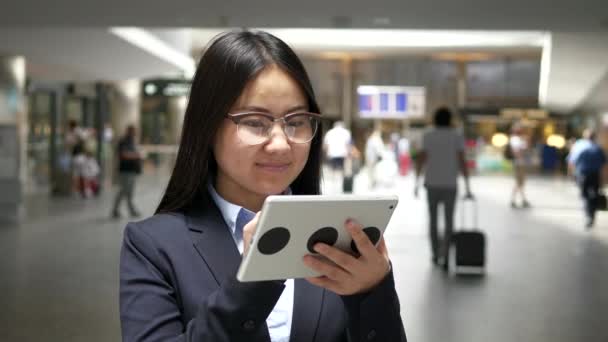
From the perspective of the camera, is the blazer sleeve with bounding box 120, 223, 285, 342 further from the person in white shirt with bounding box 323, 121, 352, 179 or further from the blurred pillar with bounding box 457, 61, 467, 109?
the blurred pillar with bounding box 457, 61, 467, 109

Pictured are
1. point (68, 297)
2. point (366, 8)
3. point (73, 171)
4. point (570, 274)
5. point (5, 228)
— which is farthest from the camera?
point (73, 171)

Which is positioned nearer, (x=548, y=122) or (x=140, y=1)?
(x=140, y=1)

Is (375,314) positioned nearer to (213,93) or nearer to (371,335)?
(371,335)

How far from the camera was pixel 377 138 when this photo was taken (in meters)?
24.9

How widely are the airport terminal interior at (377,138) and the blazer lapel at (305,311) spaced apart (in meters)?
0.15

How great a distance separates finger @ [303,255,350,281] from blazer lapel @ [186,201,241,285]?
28 centimetres

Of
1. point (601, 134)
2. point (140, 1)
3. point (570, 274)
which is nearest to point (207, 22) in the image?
point (140, 1)

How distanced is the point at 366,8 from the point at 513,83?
93.5 feet

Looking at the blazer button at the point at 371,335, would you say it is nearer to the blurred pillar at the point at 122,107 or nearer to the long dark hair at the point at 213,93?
the long dark hair at the point at 213,93

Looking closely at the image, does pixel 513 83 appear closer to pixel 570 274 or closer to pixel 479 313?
pixel 570 274

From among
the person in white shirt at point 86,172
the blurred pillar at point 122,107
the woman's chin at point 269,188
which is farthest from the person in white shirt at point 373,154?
the woman's chin at point 269,188

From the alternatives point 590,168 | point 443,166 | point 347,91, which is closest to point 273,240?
point 443,166

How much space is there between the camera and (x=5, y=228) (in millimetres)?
14227

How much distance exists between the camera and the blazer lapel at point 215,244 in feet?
5.52
